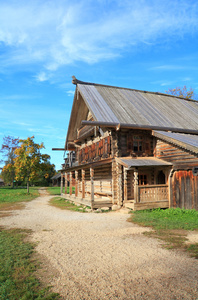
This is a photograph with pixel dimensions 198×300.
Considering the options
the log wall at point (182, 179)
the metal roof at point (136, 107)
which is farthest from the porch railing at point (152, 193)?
the metal roof at point (136, 107)

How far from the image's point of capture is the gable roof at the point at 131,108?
1758 centimetres

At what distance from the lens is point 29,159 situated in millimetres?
32281

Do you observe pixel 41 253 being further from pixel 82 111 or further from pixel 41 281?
pixel 82 111

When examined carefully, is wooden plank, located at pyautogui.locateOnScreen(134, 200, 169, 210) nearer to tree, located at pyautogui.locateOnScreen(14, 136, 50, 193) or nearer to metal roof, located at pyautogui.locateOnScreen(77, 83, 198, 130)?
metal roof, located at pyautogui.locateOnScreen(77, 83, 198, 130)

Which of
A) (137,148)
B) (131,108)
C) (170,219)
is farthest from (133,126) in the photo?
(170,219)

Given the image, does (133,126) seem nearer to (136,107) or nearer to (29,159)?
(136,107)

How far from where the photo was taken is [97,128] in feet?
64.6

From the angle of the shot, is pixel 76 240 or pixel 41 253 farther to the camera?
pixel 76 240

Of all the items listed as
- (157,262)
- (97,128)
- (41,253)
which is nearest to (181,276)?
(157,262)

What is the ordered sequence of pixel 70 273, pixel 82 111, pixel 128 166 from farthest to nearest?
pixel 82 111 < pixel 128 166 < pixel 70 273

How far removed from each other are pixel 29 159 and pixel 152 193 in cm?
2152

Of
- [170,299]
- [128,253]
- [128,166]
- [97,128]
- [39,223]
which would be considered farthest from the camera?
[97,128]

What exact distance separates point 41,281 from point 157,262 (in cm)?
281

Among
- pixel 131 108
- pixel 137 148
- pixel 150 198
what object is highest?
pixel 131 108
